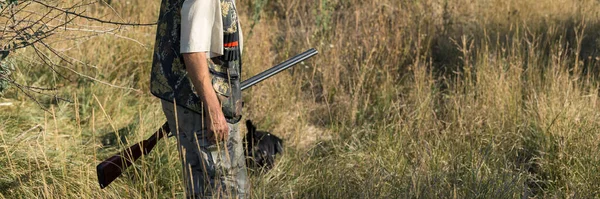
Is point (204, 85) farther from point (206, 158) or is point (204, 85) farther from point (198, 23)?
point (206, 158)

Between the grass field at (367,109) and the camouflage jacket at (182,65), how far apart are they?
382mm

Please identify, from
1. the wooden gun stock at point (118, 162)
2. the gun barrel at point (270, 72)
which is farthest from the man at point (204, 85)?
the gun barrel at point (270, 72)

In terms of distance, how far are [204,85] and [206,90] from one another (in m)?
0.02

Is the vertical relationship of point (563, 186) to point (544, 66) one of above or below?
below

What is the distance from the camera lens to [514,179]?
3.82 metres

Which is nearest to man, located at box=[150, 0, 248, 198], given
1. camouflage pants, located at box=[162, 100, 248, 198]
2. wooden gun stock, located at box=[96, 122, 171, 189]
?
camouflage pants, located at box=[162, 100, 248, 198]

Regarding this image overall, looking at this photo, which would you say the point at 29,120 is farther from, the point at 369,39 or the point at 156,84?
the point at 369,39

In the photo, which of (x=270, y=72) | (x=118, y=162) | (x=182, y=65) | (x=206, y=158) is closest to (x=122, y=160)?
(x=118, y=162)

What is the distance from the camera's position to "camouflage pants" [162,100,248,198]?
318 cm

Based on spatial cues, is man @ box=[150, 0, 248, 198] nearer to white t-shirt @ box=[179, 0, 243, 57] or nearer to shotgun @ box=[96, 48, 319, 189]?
white t-shirt @ box=[179, 0, 243, 57]

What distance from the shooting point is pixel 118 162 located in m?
3.43

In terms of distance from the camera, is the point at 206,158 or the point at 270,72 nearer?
the point at 206,158

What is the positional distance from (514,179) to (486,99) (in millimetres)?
1502

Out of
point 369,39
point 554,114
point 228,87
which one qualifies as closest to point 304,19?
point 369,39
